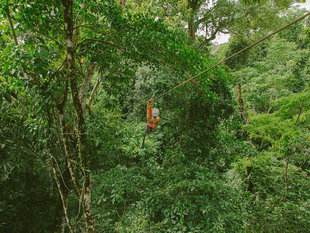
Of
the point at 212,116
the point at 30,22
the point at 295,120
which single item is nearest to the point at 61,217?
the point at 30,22

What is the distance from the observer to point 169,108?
442 centimetres

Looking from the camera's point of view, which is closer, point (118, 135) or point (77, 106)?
point (77, 106)

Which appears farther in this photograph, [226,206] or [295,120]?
[295,120]

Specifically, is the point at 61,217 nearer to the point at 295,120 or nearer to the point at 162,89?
the point at 162,89

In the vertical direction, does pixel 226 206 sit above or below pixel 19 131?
below

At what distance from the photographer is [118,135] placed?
11.5ft

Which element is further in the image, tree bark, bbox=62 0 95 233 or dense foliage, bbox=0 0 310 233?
dense foliage, bbox=0 0 310 233

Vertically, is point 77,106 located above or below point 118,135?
above

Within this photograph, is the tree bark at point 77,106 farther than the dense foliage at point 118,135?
No

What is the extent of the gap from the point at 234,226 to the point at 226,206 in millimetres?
302

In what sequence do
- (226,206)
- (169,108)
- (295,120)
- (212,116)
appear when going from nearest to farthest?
(226,206), (212,116), (295,120), (169,108)

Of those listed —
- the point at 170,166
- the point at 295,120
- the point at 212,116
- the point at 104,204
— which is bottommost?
the point at 104,204

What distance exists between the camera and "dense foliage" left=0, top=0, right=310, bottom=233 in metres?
2.04

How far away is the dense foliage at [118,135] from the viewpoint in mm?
Answer: 2045
